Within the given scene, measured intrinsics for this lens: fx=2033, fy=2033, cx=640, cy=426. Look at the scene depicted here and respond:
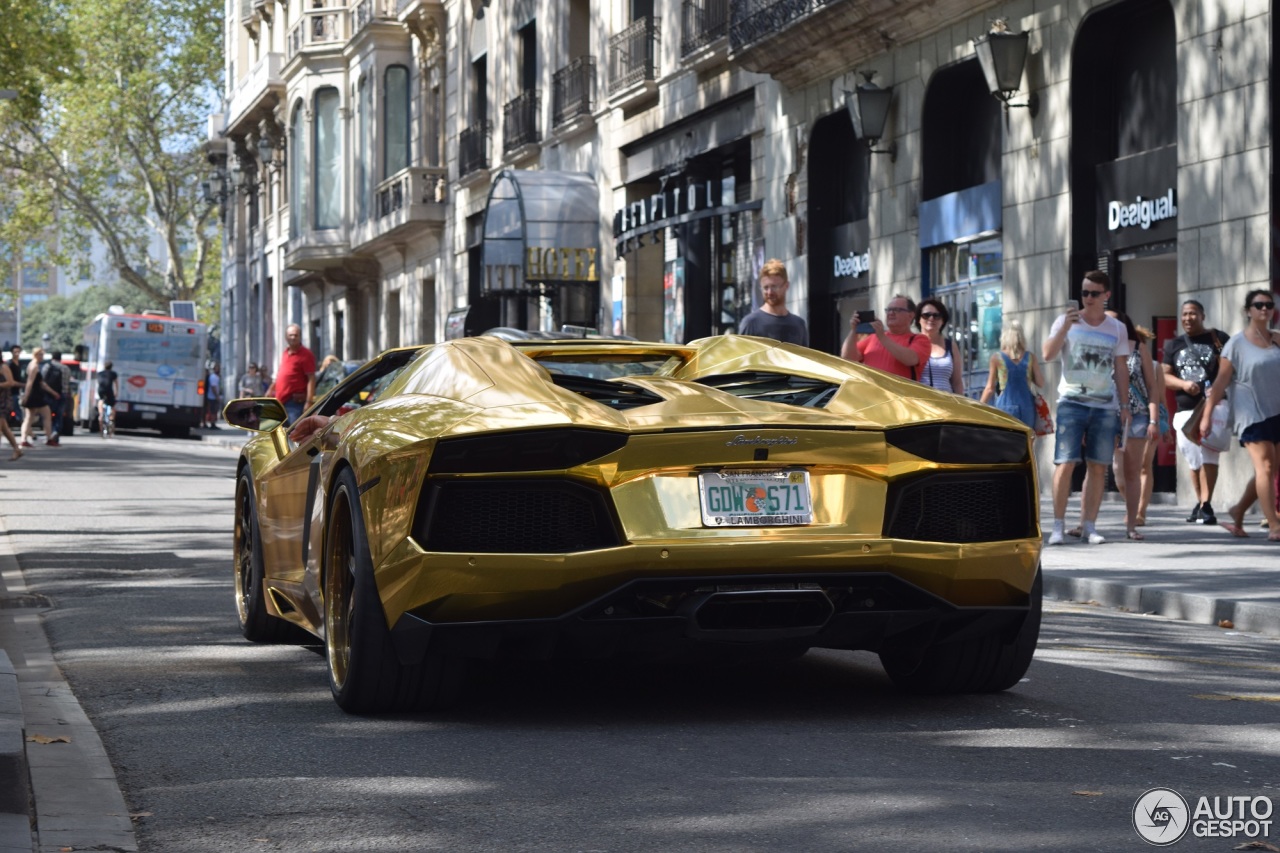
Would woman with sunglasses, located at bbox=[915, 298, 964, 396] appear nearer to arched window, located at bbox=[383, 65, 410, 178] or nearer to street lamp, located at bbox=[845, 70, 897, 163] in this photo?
street lamp, located at bbox=[845, 70, 897, 163]

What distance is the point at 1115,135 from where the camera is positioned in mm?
18750

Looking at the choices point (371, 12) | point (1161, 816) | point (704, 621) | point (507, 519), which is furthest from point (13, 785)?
point (371, 12)

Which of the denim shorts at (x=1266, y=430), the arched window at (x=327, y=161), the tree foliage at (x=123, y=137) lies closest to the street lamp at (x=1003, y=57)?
the denim shorts at (x=1266, y=430)

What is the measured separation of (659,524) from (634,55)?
24.7m

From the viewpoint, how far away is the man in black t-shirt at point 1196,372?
15.2 meters

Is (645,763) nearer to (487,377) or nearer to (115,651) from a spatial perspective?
(487,377)

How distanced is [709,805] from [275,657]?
3598 mm

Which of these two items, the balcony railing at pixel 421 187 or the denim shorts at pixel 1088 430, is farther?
the balcony railing at pixel 421 187

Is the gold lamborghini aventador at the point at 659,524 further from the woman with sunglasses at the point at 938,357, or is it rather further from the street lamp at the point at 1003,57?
the street lamp at the point at 1003,57

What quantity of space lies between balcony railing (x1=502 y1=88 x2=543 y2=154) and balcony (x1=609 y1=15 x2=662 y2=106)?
14.2ft

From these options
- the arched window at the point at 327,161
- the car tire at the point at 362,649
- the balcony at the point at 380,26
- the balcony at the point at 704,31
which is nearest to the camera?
the car tire at the point at 362,649

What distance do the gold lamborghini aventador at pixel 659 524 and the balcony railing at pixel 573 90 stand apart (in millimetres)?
26148

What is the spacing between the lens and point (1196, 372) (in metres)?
15.3
